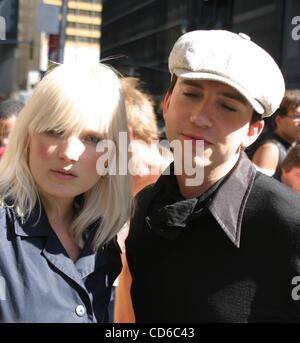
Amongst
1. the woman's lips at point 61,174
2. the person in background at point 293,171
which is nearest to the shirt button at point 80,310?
the woman's lips at point 61,174

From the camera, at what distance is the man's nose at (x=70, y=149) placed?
1.25m

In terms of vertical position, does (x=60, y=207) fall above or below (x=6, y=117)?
below

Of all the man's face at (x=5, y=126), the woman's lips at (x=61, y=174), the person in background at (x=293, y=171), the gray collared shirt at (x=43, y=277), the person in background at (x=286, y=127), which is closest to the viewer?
the gray collared shirt at (x=43, y=277)

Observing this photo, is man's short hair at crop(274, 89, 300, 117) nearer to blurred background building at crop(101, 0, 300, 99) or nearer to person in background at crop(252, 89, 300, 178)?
person in background at crop(252, 89, 300, 178)

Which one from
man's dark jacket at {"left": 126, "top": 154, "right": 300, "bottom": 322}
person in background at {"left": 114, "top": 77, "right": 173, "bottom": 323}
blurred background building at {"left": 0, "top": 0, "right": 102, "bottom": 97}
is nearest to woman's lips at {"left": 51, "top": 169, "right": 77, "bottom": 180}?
man's dark jacket at {"left": 126, "top": 154, "right": 300, "bottom": 322}

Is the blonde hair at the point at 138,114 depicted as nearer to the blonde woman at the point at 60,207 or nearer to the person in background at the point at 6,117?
the blonde woman at the point at 60,207

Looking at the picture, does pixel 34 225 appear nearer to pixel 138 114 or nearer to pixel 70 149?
pixel 70 149

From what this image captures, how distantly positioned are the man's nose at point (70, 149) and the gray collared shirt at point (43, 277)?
154mm

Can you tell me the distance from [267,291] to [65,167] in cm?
53

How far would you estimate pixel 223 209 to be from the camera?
124cm

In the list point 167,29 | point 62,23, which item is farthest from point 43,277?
point 62,23

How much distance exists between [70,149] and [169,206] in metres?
0.27

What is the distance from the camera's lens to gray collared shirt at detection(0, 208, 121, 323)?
1152 mm
